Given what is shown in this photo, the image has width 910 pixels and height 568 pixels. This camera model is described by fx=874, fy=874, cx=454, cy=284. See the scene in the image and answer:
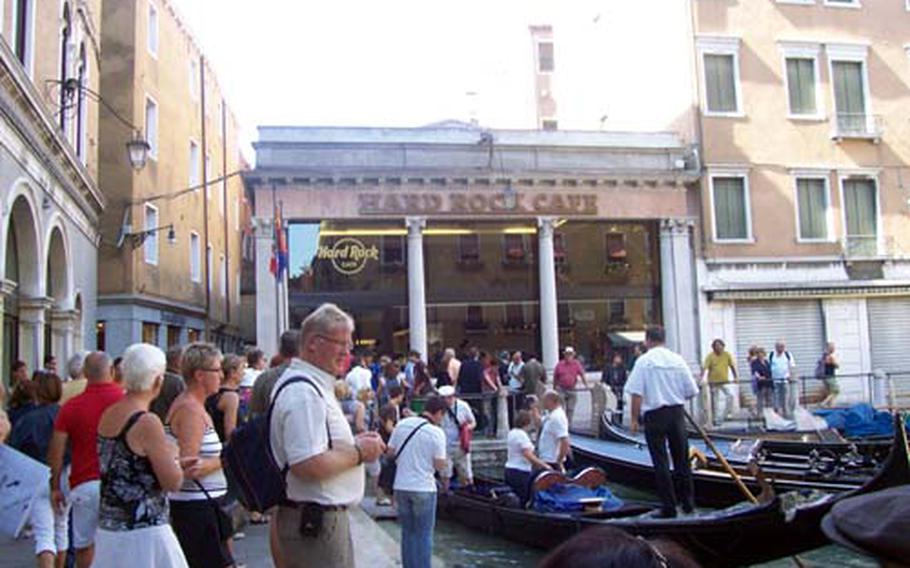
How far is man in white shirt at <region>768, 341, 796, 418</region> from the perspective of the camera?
17000 millimetres

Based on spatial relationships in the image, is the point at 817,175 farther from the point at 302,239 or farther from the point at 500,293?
the point at 302,239

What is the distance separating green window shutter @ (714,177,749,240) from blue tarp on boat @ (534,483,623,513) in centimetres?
1420

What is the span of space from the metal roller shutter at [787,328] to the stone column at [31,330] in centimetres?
1622

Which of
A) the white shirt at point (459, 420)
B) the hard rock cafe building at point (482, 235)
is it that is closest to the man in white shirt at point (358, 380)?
the white shirt at point (459, 420)

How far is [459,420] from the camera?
39.8 ft

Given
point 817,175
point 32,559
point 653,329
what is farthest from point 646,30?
point 32,559

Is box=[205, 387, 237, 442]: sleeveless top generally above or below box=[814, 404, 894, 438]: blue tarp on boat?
above

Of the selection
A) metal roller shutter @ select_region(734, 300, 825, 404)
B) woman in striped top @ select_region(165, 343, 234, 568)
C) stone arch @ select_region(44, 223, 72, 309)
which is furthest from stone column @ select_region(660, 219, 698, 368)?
woman in striped top @ select_region(165, 343, 234, 568)

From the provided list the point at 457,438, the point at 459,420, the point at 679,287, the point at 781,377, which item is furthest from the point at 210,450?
the point at 679,287

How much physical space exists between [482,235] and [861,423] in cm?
1099

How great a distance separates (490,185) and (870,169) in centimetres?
1043

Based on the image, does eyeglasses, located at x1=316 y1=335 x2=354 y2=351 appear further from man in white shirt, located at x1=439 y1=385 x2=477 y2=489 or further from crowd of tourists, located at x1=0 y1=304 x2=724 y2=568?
man in white shirt, located at x1=439 y1=385 x2=477 y2=489

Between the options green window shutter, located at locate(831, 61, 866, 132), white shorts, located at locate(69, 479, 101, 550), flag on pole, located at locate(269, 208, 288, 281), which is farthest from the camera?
green window shutter, located at locate(831, 61, 866, 132)

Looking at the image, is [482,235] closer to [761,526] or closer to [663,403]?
[663,403]
